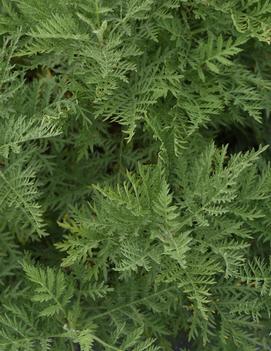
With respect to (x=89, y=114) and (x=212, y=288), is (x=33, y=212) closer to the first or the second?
(x=89, y=114)

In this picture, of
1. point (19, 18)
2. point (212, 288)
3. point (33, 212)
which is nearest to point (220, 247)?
point (212, 288)

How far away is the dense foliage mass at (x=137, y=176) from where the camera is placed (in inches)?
42.4

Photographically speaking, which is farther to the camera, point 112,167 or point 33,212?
point 112,167

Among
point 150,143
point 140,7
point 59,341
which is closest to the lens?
point 140,7

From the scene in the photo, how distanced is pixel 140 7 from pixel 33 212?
15.8 inches

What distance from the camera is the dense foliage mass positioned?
1078 millimetres

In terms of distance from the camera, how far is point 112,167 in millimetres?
1410

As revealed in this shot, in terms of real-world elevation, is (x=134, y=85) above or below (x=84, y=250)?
above

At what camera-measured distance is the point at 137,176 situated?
1.29 metres

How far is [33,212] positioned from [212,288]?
1.27 ft

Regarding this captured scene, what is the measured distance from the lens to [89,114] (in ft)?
4.17

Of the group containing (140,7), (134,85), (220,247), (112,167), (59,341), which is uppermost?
(140,7)

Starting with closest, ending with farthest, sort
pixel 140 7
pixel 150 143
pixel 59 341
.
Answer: pixel 140 7
pixel 59 341
pixel 150 143

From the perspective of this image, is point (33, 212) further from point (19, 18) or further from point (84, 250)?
point (19, 18)
